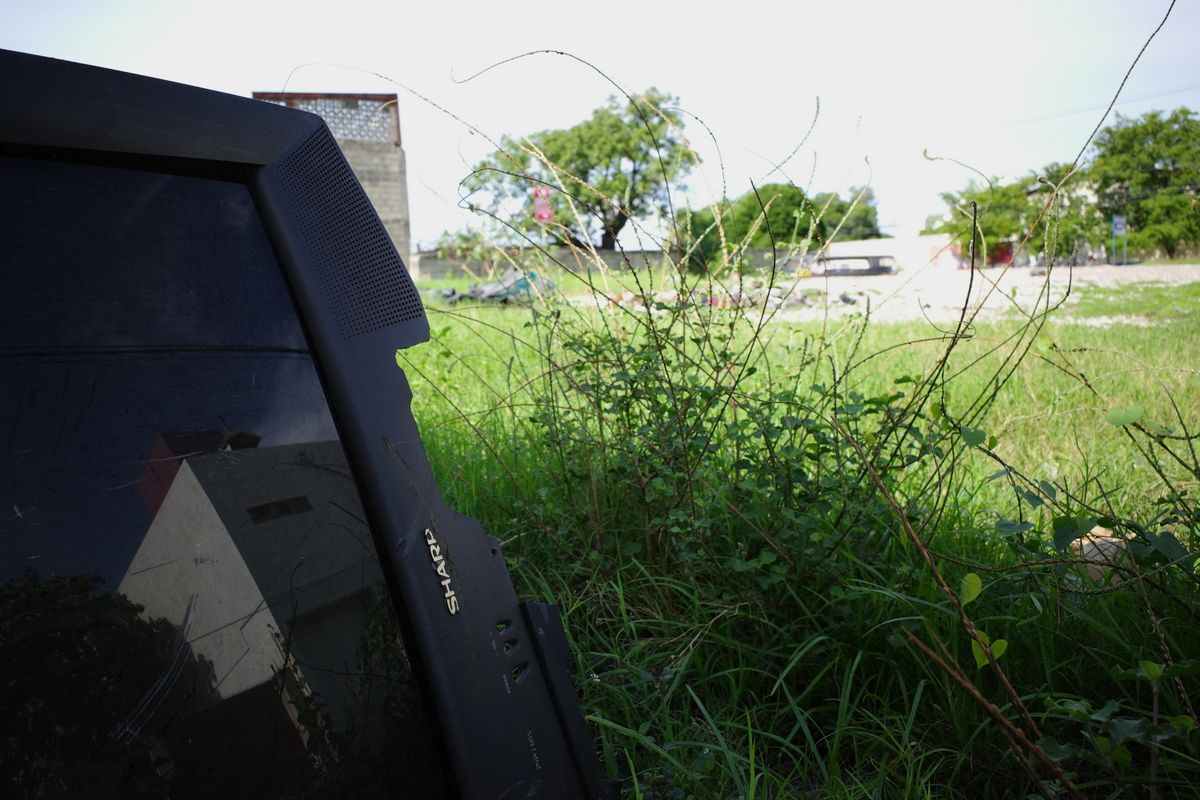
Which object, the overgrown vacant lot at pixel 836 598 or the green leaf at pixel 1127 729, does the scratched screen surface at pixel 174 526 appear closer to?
the overgrown vacant lot at pixel 836 598

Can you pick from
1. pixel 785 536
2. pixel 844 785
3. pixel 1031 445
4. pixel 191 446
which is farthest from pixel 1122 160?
pixel 191 446

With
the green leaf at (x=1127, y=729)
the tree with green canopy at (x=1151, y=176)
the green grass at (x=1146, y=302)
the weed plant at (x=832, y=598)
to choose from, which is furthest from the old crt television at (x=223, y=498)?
the green grass at (x=1146, y=302)

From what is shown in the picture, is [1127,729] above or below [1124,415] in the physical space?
below

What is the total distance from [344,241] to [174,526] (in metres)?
0.60

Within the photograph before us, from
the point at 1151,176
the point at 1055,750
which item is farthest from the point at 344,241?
the point at 1151,176

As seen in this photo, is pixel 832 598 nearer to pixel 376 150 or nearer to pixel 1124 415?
pixel 1124 415

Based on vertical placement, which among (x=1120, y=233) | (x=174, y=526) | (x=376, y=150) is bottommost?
(x=1120, y=233)

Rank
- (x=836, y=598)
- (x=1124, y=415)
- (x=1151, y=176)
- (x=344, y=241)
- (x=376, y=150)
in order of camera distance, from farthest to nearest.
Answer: (x=376, y=150), (x=1151, y=176), (x=836, y=598), (x=1124, y=415), (x=344, y=241)

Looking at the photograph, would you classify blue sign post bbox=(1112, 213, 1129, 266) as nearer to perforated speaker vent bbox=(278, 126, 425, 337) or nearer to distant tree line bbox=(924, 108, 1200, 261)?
distant tree line bbox=(924, 108, 1200, 261)

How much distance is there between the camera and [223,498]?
4.07 ft

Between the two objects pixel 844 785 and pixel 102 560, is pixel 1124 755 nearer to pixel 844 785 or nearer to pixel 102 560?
pixel 844 785

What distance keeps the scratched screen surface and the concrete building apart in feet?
57.8

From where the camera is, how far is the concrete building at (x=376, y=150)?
18.3 m

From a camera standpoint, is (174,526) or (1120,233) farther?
(1120,233)
